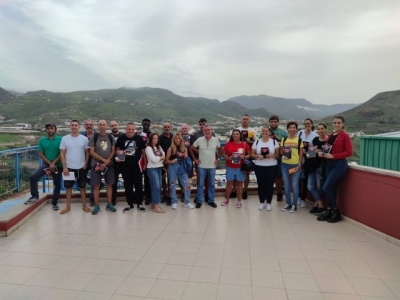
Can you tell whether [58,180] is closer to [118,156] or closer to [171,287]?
[118,156]

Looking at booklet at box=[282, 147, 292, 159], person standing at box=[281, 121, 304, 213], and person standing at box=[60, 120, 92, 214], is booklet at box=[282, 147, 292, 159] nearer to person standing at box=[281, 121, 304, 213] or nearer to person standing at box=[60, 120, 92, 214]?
person standing at box=[281, 121, 304, 213]

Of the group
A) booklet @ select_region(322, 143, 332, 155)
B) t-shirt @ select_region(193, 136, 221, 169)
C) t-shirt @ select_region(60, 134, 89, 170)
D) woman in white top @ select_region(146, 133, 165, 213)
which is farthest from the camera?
t-shirt @ select_region(193, 136, 221, 169)

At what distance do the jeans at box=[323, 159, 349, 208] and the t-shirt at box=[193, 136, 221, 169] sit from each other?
82.5 inches

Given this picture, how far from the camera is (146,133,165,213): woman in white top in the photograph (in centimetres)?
515

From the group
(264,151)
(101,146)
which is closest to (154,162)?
(101,146)

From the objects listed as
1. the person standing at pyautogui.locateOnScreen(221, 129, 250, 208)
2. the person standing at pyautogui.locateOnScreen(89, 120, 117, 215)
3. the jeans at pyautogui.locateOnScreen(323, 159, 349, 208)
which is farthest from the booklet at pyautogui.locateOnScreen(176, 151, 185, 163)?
the jeans at pyautogui.locateOnScreen(323, 159, 349, 208)

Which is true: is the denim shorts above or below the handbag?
below

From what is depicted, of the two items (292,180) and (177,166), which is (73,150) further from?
(292,180)

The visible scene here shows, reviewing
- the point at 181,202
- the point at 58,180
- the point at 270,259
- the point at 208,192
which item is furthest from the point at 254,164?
the point at 58,180

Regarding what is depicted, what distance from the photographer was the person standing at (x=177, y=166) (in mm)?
5316

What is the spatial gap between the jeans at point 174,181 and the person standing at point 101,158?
3.64 ft

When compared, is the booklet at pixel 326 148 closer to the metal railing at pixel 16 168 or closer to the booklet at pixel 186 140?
the booklet at pixel 186 140

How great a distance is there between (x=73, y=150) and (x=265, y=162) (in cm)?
361

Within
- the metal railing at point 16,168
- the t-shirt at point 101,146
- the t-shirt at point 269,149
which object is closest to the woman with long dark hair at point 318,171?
the t-shirt at point 269,149
